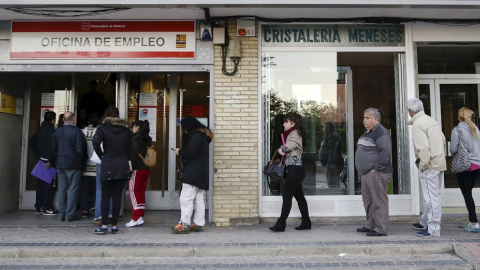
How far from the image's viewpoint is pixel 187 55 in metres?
7.05

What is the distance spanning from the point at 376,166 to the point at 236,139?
238cm

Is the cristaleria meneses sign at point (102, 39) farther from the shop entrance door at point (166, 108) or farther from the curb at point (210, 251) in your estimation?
the curb at point (210, 251)

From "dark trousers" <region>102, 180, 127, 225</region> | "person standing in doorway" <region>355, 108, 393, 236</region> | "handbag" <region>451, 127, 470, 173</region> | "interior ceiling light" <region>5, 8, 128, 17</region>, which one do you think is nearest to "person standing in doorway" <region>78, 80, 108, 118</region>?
"interior ceiling light" <region>5, 8, 128, 17</region>

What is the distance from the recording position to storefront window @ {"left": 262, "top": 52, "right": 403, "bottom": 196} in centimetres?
741

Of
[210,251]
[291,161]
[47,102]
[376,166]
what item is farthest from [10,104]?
[376,166]

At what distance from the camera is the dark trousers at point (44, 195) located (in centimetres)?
782

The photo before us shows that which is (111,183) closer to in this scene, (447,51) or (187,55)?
(187,55)

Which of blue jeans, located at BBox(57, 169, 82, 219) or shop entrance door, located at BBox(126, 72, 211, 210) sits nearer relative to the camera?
blue jeans, located at BBox(57, 169, 82, 219)

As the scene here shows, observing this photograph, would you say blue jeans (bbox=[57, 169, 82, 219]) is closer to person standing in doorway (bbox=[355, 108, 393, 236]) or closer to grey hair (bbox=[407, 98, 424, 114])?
person standing in doorway (bbox=[355, 108, 393, 236])

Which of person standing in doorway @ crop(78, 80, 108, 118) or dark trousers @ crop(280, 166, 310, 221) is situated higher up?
person standing in doorway @ crop(78, 80, 108, 118)

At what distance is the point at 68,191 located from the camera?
7.18 m

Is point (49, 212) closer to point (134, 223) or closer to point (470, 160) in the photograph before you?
point (134, 223)

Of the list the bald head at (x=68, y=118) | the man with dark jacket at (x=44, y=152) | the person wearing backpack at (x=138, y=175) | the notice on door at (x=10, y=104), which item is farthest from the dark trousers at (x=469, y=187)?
the notice on door at (x=10, y=104)

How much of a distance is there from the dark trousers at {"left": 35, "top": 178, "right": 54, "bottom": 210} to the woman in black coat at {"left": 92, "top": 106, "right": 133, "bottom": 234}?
Answer: 2.30 metres
